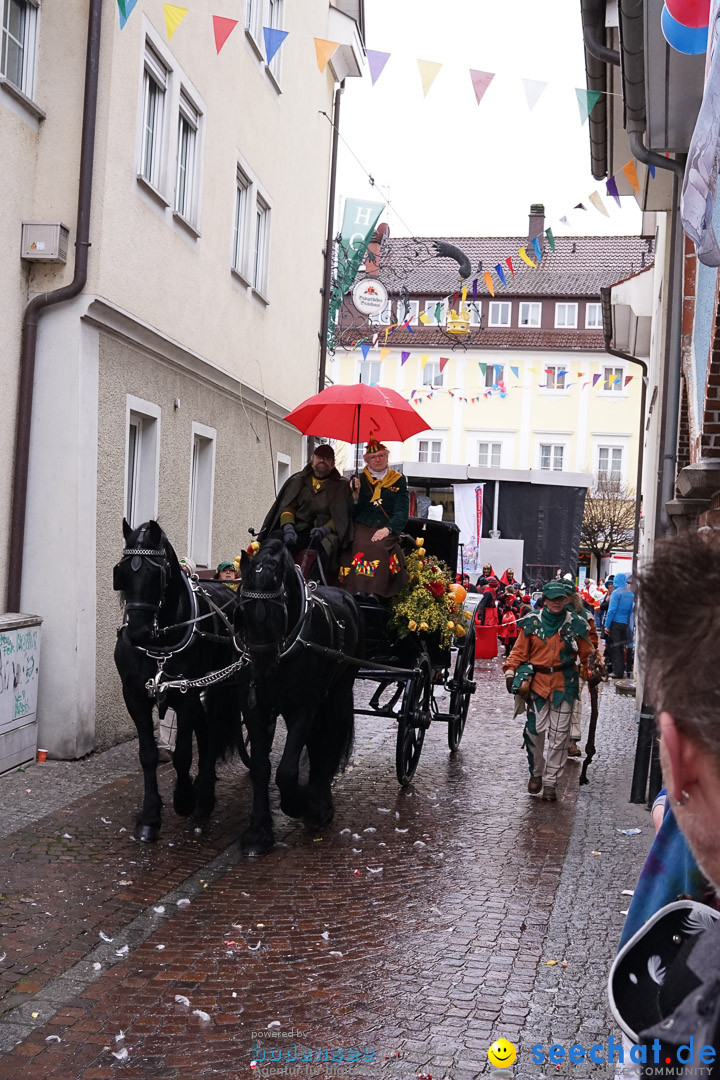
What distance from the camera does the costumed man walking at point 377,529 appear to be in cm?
884

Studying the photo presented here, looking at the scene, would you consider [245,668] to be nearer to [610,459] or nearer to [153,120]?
[153,120]

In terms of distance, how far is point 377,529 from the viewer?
8914mm

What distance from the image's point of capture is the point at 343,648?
769 cm

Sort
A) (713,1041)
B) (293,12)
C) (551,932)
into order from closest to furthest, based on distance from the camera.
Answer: (713,1041), (551,932), (293,12)

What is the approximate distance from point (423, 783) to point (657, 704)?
26.9ft

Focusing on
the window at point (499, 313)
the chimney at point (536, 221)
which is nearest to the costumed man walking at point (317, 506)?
the window at point (499, 313)

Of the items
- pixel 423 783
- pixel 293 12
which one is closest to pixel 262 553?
pixel 423 783

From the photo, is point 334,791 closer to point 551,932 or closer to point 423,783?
point 423,783

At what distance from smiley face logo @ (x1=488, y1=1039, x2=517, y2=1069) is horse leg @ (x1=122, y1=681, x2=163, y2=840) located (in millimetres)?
3240

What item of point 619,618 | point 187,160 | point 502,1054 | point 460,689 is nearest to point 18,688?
point 460,689

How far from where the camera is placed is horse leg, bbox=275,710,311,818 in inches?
271

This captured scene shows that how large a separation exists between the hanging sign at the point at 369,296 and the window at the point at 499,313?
32.0 m

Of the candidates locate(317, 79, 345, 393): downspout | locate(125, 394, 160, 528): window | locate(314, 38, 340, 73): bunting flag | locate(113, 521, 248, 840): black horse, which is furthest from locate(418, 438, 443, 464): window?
locate(113, 521, 248, 840): black horse

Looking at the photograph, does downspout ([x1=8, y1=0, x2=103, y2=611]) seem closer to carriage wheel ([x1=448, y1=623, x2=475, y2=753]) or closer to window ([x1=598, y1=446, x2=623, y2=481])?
carriage wheel ([x1=448, y1=623, x2=475, y2=753])
